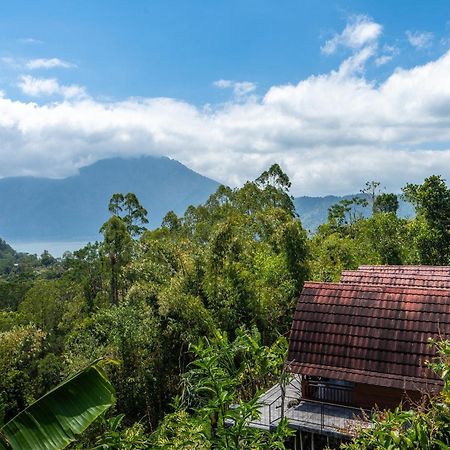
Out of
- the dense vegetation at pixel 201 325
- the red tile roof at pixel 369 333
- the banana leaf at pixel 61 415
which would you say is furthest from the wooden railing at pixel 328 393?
the banana leaf at pixel 61 415

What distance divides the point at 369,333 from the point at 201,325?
15.9ft

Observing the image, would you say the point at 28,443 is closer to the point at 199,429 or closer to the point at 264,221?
the point at 199,429

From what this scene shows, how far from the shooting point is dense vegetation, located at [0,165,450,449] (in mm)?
6273

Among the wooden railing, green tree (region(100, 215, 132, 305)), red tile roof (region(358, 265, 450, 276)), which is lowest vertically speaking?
the wooden railing

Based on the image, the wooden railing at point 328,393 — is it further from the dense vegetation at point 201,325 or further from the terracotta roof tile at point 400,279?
the terracotta roof tile at point 400,279

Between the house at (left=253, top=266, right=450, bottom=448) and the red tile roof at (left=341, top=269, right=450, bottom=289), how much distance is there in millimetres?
3097

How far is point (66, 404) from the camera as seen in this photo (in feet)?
18.2

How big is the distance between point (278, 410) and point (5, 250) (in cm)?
15549

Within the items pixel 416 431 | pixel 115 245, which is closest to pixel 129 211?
pixel 115 245

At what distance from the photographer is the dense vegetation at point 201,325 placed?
247 inches

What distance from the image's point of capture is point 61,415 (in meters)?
5.46

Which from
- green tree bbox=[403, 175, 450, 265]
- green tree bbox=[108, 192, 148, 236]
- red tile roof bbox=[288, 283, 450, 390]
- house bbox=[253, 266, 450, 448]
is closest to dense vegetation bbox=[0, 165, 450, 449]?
green tree bbox=[403, 175, 450, 265]

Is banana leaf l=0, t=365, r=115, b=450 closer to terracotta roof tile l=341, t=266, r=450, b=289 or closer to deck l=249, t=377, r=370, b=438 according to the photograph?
deck l=249, t=377, r=370, b=438

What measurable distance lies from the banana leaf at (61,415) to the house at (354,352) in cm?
655
